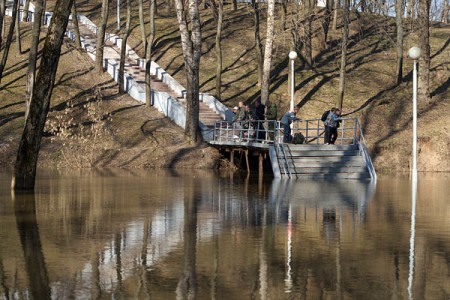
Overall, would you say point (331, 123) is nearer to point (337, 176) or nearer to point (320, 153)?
point (320, 153)

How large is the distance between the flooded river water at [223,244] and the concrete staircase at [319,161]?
6638 millimetres

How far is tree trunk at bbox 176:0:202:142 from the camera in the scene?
38000mm

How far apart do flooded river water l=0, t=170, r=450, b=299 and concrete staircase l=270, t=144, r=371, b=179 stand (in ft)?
21.8

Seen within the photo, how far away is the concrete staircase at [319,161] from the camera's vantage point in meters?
30.8

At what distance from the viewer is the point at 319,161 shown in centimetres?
3170

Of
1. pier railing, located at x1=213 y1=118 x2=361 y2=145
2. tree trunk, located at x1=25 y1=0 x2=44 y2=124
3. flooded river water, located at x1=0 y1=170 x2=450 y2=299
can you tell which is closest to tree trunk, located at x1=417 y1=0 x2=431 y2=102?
pier railing, located at x1=213 y1=118 x2=361 y2=145

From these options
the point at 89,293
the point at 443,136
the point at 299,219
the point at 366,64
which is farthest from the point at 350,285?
the point at 366,64

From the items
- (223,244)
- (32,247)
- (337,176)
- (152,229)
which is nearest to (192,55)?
(337,176)

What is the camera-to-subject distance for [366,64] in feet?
183

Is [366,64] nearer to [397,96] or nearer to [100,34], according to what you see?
[397,96]

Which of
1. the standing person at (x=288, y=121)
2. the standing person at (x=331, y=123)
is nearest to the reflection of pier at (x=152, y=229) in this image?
the standing person at (x=288, y=121)

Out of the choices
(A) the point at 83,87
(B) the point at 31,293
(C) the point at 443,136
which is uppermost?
(A) the point at 83,87

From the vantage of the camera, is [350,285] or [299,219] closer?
[350,285]

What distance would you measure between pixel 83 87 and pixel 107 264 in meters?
40.5
